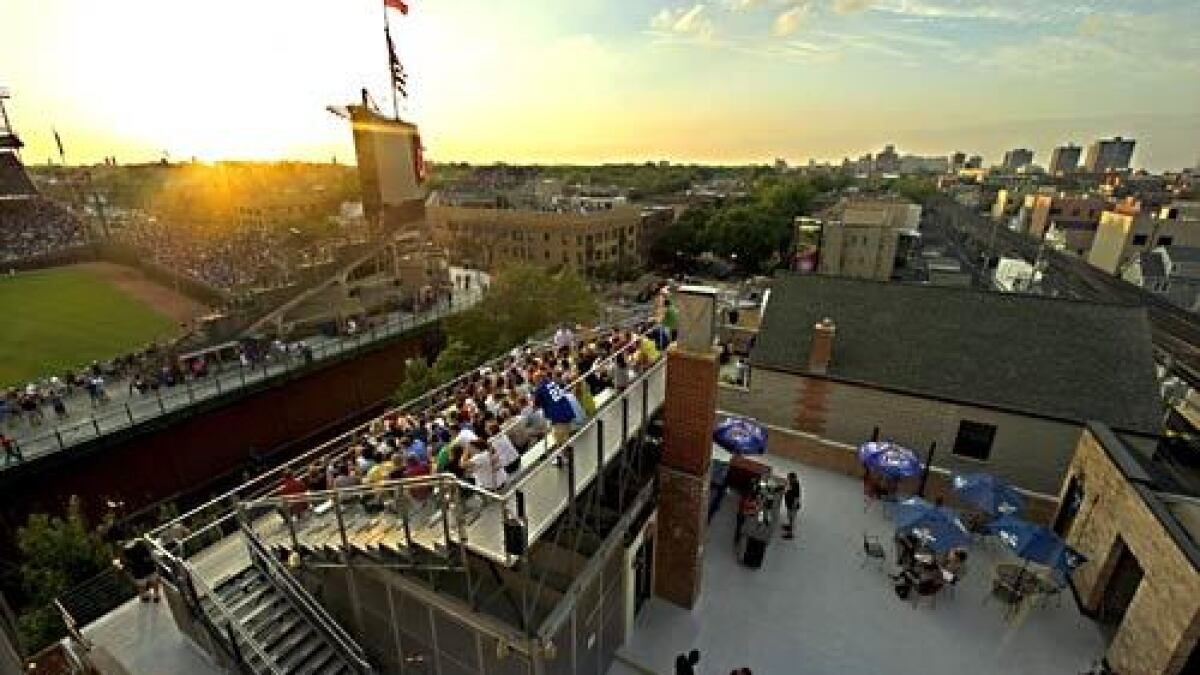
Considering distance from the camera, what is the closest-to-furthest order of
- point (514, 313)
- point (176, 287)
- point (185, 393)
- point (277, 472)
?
point (277, 472)
point (185, 393)
point (514, 313)
point (176, 287)

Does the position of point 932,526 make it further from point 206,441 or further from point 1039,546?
point 206,441

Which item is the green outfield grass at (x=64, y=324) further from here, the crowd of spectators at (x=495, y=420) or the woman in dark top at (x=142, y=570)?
the crowd of spectators at (x=495, y=420)

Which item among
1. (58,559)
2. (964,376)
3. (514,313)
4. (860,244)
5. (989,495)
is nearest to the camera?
(989,495)

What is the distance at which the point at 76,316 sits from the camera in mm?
40031

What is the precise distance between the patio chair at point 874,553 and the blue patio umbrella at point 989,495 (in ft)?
7.76

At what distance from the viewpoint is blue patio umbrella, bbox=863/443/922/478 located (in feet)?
43.6

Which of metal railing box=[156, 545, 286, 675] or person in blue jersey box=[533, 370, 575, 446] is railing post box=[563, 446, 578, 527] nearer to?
person in blue jersey box=[533, 370, 575, 446]

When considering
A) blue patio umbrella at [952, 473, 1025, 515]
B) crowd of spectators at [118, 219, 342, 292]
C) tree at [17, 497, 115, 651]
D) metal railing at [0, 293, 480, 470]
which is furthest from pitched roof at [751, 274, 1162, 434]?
crowd of spectators at [118, 219, 342, 292]

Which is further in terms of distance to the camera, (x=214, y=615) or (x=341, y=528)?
(x=214, y=615)

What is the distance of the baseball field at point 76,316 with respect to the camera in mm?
31828

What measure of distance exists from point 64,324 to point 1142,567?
55.4m

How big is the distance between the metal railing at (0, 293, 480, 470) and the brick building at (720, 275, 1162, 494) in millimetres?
22544

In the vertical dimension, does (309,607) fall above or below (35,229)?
above

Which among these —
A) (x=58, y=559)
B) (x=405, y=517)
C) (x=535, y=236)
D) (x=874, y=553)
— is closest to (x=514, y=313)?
(x=58, y=559)
